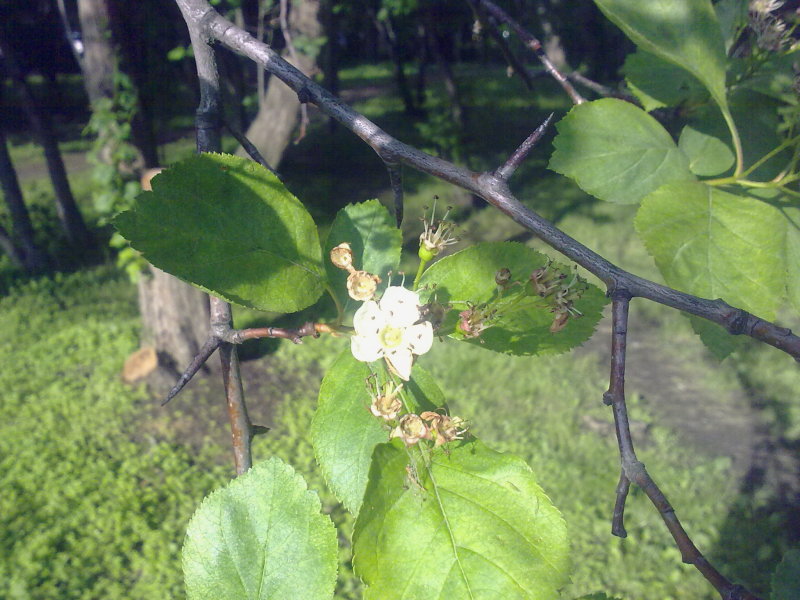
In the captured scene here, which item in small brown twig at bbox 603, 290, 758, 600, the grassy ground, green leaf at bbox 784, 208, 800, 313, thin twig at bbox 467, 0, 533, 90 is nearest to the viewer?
small brown twig at bbox 603, 290, 758, 600

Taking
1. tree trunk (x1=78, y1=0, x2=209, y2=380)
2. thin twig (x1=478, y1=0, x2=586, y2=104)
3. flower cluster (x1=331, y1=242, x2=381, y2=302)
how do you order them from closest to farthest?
flower cluster (x1=331, y1=242, x2=381, y2=302) → thin twig (x1=478, y1=0, x2=586, y2=104) → tree trunk (x1=78, y1=0, x2=209, y2=380)

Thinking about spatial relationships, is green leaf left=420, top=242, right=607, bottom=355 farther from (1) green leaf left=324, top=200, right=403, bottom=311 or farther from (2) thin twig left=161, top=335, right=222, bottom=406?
(2) thin twig left=161, top=335, right=222, bottom=406

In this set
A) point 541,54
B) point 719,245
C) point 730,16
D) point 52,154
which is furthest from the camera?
point 52,154

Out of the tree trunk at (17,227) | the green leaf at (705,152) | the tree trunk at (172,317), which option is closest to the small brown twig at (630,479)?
the green leaf at (705,152)

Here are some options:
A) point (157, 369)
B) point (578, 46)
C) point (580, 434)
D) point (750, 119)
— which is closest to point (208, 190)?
point (750, 119)

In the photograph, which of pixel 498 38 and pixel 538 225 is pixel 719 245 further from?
pixel 498 38

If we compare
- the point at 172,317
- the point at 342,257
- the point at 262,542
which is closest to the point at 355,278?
the point at 342,257

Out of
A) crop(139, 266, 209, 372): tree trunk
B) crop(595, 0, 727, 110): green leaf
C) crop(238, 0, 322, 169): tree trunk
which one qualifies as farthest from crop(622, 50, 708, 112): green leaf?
crop(139, 266, 209, 372): tree trunk
